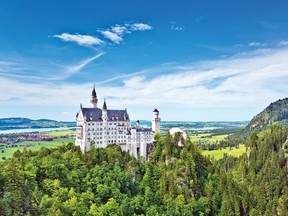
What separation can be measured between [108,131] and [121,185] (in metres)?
22.7

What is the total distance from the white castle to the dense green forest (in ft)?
13.2

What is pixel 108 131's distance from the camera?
375 ft

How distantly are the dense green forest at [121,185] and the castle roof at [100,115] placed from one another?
A: 11.8 metres

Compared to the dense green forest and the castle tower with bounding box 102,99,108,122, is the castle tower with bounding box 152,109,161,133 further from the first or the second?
the castle tower with bounding box 102,99,108,122

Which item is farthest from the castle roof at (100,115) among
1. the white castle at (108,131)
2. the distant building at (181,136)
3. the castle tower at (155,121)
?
the distant building at (181,136)

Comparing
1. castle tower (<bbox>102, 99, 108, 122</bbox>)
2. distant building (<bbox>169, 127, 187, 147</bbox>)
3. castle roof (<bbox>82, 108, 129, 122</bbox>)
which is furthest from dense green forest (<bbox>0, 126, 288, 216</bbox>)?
castle roof (<bbox>82, 108, 129, 122</bbox>)

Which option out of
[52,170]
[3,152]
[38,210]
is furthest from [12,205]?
[3,152]

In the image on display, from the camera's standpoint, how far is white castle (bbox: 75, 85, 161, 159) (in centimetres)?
10988

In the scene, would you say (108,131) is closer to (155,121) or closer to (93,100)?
(93,100)

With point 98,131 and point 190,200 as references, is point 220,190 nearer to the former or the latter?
point 190,200

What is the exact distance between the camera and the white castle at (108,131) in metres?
110

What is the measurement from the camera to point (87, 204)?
84.9 metres

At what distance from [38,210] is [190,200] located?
50920mm

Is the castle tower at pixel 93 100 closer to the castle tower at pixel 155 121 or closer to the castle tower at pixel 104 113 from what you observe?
the castle tower at pixel 104 113
